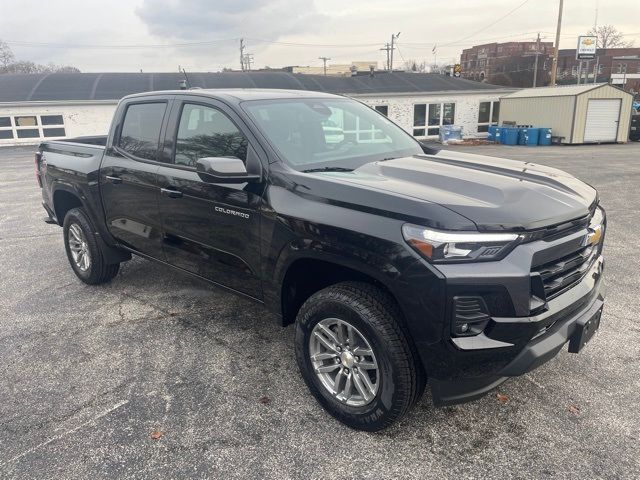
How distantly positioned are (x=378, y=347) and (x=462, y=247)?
70cm

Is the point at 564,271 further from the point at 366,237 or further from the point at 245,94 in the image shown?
the point at 245,94

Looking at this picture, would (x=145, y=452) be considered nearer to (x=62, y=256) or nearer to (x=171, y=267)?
(x=171, y=267)

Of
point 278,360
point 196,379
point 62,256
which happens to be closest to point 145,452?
point 196,379

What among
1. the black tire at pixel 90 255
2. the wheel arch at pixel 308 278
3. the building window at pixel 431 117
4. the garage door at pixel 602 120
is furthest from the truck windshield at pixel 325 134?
the building window at pixel 431 117

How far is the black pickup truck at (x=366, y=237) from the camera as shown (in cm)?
234

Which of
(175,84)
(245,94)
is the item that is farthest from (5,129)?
(245,94)

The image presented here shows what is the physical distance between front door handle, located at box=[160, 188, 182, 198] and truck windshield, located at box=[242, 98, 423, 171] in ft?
2.77

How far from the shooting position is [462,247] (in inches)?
91.9

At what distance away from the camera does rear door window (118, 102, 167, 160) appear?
4.09 meters

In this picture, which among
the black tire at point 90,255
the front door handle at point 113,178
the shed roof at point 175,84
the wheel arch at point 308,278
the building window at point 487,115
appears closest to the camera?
the wheel arch at point 308,278

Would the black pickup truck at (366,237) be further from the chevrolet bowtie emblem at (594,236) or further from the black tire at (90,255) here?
the black tire at (90,255)

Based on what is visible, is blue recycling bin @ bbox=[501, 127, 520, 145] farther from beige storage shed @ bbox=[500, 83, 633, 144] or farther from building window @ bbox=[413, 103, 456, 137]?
building window @ bbox=[413, 103, 456, 137]

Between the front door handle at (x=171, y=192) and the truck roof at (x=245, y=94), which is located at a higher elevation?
the truck roof at (x=245, y=94)

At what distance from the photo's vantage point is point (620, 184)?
38.1 ft
